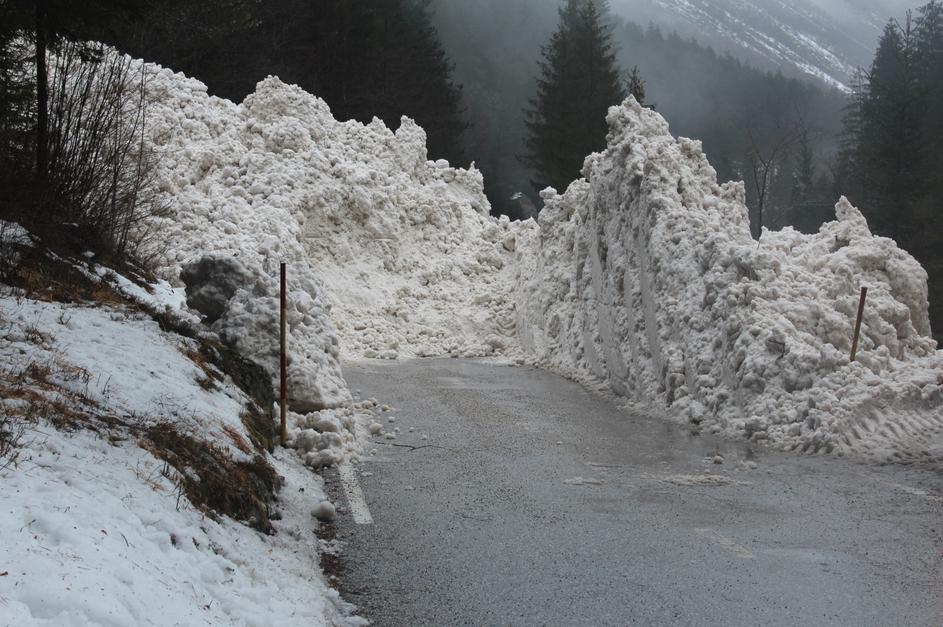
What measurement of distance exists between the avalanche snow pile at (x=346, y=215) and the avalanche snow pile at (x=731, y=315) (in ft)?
12.1

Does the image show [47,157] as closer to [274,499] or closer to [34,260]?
[34,260]

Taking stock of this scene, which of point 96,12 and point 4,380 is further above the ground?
point 96,12

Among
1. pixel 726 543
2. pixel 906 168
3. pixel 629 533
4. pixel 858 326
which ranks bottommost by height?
pixel 629 533

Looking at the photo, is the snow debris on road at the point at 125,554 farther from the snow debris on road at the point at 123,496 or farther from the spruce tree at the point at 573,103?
the spruce tree at the point at 573,103

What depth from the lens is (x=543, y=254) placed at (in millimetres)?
18812

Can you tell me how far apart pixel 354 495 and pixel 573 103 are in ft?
131

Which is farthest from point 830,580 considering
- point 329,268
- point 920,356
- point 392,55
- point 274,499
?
point 392,55

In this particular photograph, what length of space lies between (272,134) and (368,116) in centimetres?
1887

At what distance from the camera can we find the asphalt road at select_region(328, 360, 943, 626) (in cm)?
498

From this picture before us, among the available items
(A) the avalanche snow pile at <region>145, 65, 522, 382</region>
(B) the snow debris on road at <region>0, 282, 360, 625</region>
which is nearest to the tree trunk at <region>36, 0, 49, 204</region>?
(B) the snow debris on road at <region>0, 282, 360, 625</region>

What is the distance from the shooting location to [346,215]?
22000mm

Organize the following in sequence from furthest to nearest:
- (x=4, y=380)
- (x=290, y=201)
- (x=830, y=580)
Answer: (x=290, y=201) < (x=830, y=580) < (x=4, y=380)

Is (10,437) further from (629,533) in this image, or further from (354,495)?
(629,533)

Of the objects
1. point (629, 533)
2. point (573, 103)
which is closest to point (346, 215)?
point (629, 533)
